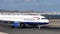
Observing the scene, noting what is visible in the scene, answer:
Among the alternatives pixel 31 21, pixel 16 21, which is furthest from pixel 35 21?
pixel 16 21

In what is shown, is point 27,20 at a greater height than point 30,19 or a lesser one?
lesser

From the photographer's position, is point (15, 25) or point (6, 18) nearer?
point (15, 25)

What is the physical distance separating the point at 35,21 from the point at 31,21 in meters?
0.89

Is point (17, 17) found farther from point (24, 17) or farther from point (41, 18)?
point (41, 18)

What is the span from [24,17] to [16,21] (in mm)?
2042

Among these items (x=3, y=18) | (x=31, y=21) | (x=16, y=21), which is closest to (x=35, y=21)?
(x=31, y=21)

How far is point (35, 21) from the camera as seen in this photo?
1940 inches

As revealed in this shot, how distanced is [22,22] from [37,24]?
350 centimetres

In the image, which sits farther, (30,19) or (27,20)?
(30,19)

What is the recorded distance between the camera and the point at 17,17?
167ft

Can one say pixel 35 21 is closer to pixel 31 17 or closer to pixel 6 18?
pixel 31 17

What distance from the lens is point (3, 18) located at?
52.4 m

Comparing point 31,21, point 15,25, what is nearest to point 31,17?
point 31,21

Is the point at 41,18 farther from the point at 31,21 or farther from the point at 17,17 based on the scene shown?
the point at 17,17
